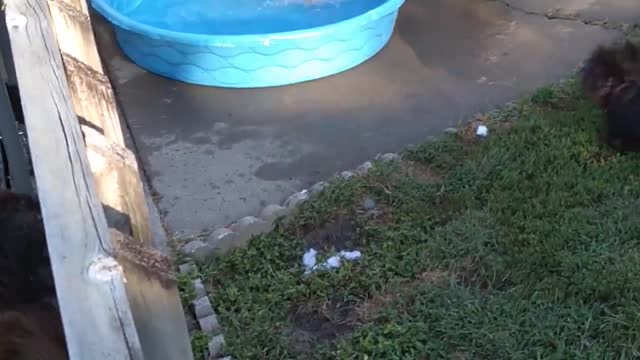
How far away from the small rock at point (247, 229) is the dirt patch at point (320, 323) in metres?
0.50

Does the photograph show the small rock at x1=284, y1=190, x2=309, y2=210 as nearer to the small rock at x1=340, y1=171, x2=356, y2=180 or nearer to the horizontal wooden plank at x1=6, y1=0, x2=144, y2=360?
the small rock at x1=340, y1=171, x2=356, y2=180

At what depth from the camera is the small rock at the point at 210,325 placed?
10.7ft

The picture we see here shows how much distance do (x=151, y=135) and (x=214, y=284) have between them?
141 centimetres

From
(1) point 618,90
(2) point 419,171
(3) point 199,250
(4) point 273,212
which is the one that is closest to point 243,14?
(2) point 419,171

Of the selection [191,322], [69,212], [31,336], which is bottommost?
[191,322]

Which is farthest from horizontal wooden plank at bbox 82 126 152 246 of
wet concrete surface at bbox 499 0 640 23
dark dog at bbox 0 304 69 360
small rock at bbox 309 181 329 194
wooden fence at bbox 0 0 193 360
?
wet concrete surface at bbox 499 0 640 23

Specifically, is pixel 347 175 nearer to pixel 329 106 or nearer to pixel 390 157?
pixel 390 157

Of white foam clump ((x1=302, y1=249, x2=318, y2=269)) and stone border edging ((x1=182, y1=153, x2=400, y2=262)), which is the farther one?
stone border edging ((x1=182, y1=153, x2=400, y2=262))

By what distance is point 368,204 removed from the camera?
3996mm

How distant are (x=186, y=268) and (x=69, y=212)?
2001 millimetres

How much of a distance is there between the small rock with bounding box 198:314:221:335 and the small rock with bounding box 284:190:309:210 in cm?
81

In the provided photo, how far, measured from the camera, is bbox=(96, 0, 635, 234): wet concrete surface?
429 centimetres

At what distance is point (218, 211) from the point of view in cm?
407

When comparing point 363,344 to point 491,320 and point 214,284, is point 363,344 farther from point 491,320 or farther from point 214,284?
point 214,284
